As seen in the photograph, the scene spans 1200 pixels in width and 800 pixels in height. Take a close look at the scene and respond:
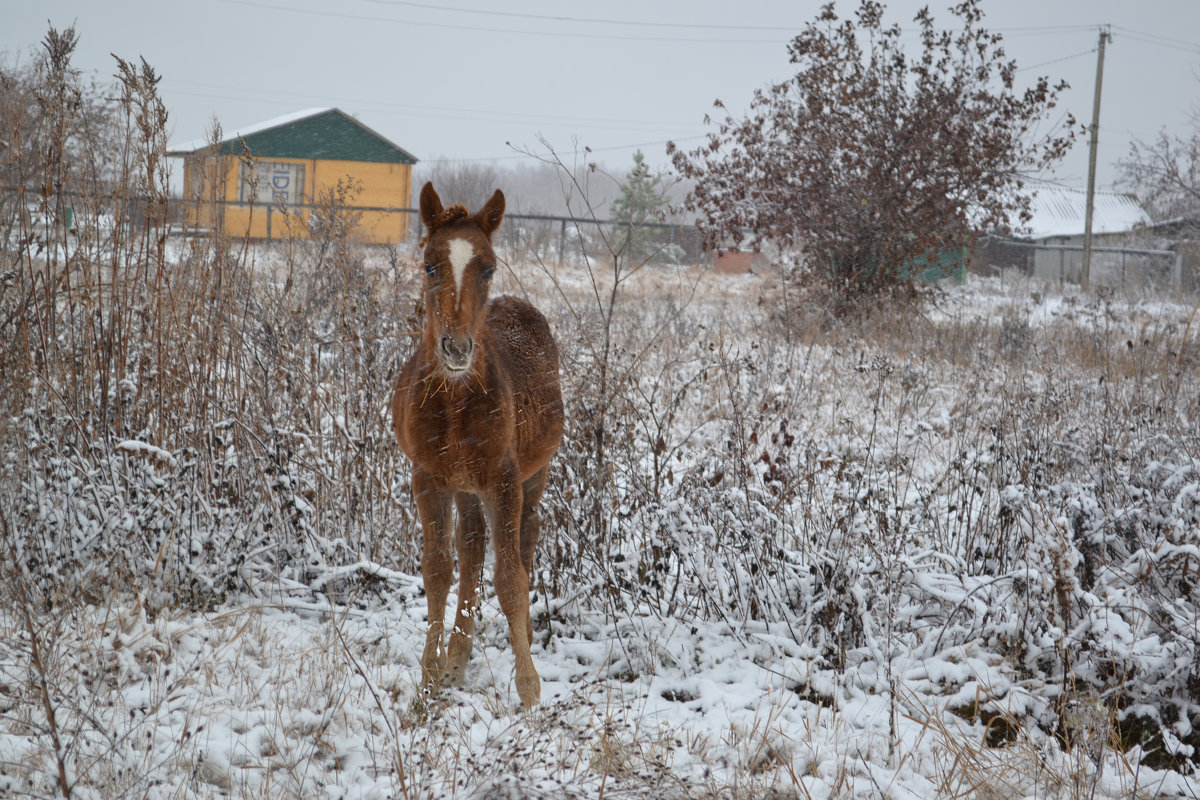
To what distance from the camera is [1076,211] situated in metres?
47.2

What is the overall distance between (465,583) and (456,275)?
1212 mm

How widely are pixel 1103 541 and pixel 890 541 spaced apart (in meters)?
0.84

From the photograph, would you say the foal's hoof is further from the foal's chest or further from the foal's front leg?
the foal's chest

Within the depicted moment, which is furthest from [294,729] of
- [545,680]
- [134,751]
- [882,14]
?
[882,14]

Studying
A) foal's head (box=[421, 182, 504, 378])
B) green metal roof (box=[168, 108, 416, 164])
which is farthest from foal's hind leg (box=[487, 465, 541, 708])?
green metal roof (box=[168, 108, 416, 164])

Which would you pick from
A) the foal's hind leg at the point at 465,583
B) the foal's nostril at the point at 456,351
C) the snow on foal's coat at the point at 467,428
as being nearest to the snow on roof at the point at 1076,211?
the snow on foal's coat at the point at 467,428

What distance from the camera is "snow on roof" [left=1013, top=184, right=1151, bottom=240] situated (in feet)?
143

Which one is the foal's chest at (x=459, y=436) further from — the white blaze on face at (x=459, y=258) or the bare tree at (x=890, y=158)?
the bare tree at (x=890, y=158)

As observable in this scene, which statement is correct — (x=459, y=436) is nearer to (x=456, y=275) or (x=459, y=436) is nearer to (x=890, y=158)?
(x=456, y=275)

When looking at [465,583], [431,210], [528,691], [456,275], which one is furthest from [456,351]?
[528,691]

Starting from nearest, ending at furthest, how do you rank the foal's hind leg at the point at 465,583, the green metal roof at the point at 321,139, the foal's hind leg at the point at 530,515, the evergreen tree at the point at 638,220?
1. the foal's hind leg at the point at 465,583
2. the foal's hind leg at the point at 530,515
3. the evergreen tree at the point at 638,220
4. the green metal roof at the point at 321,139

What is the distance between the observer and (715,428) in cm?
712

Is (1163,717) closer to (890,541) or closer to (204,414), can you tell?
(890,541)

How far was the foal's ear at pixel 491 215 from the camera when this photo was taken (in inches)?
111
